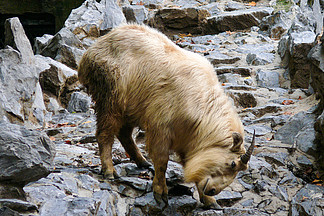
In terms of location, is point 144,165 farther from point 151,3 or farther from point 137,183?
point 151,3

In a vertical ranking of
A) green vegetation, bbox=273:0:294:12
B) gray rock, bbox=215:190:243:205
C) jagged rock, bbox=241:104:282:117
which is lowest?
gray rock, bbox=215:190:243:205

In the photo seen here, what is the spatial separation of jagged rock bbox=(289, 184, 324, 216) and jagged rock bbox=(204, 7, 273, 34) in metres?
7.69

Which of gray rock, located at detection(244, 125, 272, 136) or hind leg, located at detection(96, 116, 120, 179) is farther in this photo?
gray rock, located at detection(244, 125, 272, 136)

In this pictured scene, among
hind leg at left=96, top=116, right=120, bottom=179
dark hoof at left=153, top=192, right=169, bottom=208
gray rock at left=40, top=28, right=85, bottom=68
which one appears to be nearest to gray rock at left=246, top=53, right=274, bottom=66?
gray rock at left=40, top=28, right=85, bottom=68

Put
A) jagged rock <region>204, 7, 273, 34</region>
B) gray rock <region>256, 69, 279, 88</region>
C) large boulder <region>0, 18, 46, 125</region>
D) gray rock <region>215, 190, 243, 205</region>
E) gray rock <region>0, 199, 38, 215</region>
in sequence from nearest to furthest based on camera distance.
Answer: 1. gray rock <region>0, 199, 38, 215</region>
2. gray rock <region>215, 190, 243, 205</region>
3. large boulder <region>0, 18, 46, 125</region>
4. gray rock <region>256, 69, 279, 88</region>
5. jagged rock <region>204, 7, 273, 34</region>

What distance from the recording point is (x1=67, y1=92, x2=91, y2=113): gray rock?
25.1ft

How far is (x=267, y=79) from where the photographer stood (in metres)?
8.52

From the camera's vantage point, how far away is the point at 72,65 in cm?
870

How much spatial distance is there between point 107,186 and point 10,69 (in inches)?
117

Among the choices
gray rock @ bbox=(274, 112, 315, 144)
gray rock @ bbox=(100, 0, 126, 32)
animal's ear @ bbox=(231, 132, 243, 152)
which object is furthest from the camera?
gray rock @ bbox=(100, 0, 126, 32)

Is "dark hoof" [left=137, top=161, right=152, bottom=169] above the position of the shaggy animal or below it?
below

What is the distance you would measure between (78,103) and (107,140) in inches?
124

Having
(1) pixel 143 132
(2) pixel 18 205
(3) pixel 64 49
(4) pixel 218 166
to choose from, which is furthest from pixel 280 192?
(3) pixel 64 49

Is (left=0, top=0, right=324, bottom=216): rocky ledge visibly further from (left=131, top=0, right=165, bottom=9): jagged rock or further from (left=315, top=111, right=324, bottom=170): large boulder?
(left=131, top=0, right=165, bottom=9): jagged rock
